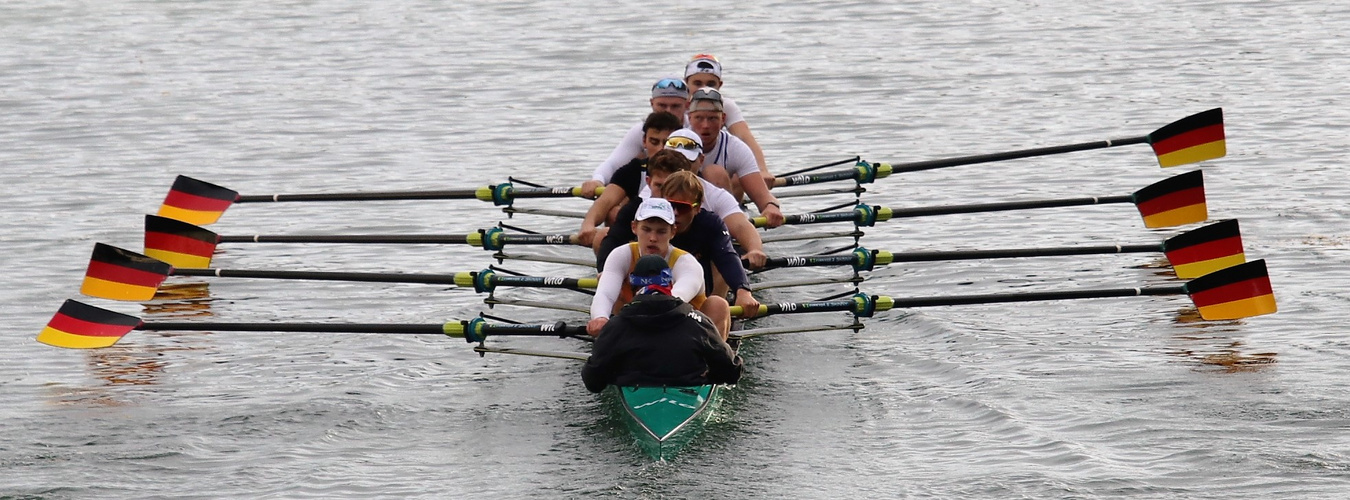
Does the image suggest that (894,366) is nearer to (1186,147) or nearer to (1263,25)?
(1186,147)

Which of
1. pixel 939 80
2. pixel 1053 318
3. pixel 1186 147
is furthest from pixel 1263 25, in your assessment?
pixel 1053 318

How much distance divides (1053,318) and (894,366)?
1967mm

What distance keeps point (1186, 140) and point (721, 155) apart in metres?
5.48

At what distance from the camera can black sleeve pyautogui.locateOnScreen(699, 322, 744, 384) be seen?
9.33 meters

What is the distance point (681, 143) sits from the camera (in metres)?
11.9

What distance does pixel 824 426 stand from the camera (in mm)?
10109

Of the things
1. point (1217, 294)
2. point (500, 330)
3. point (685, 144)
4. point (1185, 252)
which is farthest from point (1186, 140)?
point (500, 330)

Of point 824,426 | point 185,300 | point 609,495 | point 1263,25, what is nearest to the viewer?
point 609,495

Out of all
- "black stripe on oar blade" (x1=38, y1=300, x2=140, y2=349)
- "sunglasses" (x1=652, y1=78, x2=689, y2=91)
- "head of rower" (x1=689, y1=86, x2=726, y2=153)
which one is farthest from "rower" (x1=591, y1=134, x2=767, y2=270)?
"black stripe on oar blade" (x1=38, y1=300, x2=140, y2=349)

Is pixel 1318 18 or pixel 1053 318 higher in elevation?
pixel 1318 18

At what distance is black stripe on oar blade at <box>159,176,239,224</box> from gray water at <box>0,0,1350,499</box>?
46 cm

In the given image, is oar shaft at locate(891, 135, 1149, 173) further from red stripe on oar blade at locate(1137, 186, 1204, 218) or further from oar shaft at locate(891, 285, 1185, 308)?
oar shaft at locate(891, 285, 1185, 308)

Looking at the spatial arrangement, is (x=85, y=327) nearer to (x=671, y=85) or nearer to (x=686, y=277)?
A: (x=686, y=277)

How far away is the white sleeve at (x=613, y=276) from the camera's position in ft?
33.4
